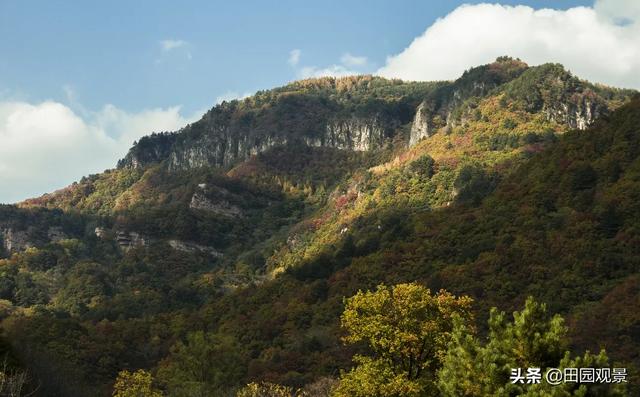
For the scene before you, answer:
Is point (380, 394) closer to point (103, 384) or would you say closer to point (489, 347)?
point (489, 347)

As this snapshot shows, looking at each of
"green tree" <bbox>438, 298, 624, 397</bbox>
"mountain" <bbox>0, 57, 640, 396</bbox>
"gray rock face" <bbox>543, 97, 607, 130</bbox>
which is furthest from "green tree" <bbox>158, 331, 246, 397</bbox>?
"gray rock face" <bbox>543, 97, 607, 130</bbox>

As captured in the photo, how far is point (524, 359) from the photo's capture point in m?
27.1

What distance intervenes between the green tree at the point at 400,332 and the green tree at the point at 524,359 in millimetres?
6745

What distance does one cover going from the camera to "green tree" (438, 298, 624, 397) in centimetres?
2542

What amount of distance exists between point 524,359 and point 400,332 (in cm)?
1003

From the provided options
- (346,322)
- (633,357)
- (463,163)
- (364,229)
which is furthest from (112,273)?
(346,322)

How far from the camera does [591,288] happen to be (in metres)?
84.9

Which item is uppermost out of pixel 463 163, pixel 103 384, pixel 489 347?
pixel 463 163

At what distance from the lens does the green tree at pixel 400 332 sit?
3619cm

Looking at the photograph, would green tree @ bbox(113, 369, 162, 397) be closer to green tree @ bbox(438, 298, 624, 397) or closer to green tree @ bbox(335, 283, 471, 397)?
green tree @ bbox(335, 283, 471, 397)

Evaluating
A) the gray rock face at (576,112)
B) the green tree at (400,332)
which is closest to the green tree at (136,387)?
the green tree at (400,332)

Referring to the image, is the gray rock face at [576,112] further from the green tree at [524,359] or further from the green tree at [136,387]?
the green tree at [524,359]

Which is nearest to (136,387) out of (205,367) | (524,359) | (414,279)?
(205,367)

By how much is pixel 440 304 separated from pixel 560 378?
41.6 ft
